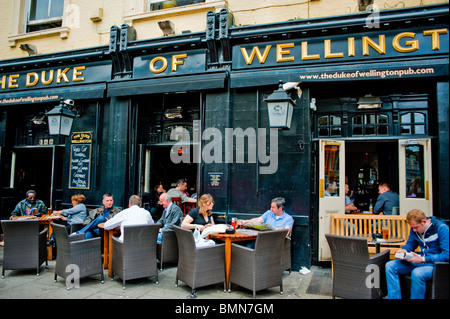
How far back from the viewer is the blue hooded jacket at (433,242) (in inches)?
147

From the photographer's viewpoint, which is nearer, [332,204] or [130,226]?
[130,226]

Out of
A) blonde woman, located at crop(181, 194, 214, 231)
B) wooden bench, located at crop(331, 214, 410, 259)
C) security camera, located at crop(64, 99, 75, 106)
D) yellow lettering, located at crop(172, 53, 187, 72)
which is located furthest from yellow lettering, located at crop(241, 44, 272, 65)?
security camera, located at crop(64, 99, 75, 106)

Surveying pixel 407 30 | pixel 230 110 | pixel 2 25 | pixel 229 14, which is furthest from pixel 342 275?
pixel 2 25

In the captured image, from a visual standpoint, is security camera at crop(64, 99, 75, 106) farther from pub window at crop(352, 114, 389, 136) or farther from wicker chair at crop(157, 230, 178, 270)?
pub window at crop(352, 114, 389, 136)

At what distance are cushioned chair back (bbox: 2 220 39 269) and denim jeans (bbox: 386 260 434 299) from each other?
5506 millimetres

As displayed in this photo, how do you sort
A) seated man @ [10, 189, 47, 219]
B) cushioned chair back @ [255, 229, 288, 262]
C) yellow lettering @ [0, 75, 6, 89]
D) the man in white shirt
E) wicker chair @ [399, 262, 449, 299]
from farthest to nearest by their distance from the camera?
yellow lettering @ [0, 75, 6, 89]
seated man @ [10, 189, 47, 219]
the man in white shirt
cushioned chair back @ [255, 229, 288, 262]
wicker chair @ [399, 262, 449, 299]

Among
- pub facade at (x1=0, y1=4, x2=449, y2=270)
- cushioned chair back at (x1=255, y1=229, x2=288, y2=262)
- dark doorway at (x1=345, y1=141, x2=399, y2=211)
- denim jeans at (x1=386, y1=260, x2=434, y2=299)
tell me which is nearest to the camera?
denim jeans at (x1=386, y1=260, x2=434, y2=299)

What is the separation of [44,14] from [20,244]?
6.84m

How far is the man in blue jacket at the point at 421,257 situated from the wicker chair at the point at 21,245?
5513 mm

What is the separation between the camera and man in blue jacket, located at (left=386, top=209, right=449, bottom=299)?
3717 millimetres
